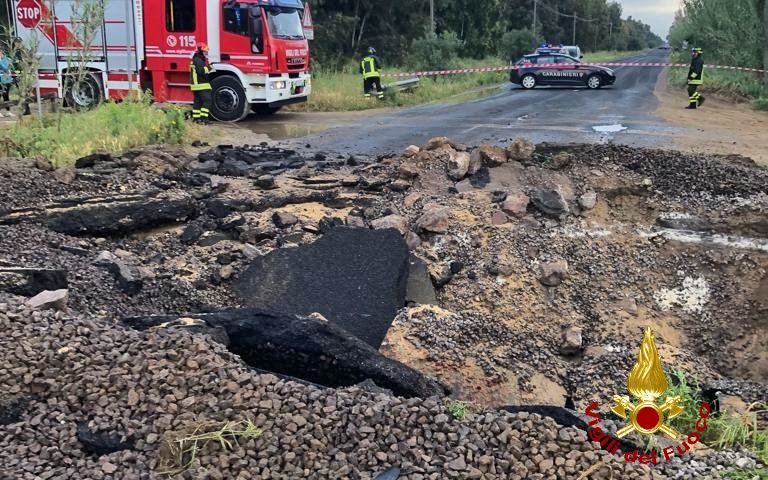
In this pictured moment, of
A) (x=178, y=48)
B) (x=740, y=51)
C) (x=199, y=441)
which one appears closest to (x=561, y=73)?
(x=740, y=51)

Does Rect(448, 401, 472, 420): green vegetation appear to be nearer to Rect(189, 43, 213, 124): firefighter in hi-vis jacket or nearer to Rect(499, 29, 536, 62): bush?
Rect(189, 43, 213, 124): firefighter in hi-vis jacket

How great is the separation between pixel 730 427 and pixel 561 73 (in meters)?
26.0

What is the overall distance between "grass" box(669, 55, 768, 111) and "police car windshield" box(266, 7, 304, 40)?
538 inches

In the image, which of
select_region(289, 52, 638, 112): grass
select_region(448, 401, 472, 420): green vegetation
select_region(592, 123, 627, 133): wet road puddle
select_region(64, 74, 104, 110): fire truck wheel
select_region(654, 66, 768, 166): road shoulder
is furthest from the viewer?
select_region(289, 52, 638, 112): grass

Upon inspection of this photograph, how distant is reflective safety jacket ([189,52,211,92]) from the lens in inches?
587

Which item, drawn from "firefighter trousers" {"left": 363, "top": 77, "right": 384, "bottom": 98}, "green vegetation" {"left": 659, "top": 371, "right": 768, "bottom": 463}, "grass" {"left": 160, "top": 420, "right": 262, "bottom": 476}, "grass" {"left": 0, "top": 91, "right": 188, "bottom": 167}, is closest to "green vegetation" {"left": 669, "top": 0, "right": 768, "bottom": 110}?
"firefighter trousers" {"left": 363, "top": 77, "right": 384, "bottom": 98}

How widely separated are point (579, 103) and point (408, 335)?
57.5 feet

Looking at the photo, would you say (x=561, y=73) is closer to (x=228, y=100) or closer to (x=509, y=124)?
(x=509, y=124)

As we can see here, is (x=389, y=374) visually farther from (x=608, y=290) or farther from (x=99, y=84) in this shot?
(x=99, y=84)

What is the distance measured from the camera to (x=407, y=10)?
148ft

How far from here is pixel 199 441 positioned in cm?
312

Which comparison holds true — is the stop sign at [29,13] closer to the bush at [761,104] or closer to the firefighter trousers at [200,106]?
the firefighter trousers at [200,106]

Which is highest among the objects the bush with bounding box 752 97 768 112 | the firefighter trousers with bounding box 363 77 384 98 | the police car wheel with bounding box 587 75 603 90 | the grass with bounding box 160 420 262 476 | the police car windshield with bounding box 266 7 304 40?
the police car windshield with bounding box 266 7 304 40

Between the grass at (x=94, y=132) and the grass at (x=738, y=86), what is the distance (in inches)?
673
